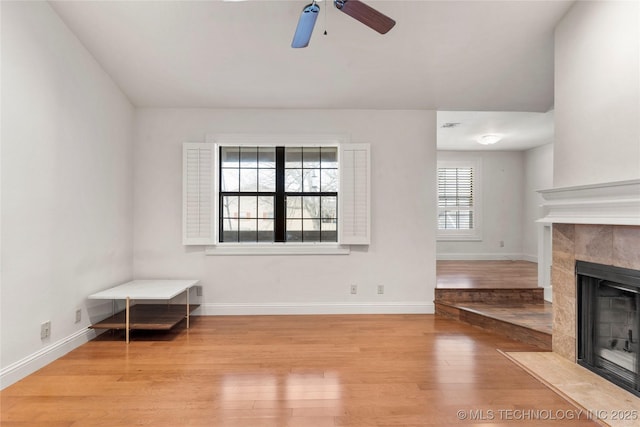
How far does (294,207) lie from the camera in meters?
4.42


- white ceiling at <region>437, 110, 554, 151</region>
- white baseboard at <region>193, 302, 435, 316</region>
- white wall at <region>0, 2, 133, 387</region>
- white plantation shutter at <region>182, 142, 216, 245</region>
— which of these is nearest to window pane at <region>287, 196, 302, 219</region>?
white plantation shutter at <region>182, 142, 216, 245</region>

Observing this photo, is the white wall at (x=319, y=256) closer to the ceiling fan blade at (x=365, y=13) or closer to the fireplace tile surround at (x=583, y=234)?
the fireplace tile surround at (x=583, y=234)

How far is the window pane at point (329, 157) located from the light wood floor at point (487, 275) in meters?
1.98

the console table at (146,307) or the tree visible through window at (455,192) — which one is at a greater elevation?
the tree visible through window at (455,192)

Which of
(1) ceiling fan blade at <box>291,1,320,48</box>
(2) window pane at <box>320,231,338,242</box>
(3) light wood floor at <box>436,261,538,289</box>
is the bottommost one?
(3) light wood floor at <box>436,261,538,289</box>

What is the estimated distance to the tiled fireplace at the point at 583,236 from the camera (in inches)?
86.1

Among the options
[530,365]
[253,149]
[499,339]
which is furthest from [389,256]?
[253,149]

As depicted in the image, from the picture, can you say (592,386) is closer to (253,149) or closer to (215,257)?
(215,257)

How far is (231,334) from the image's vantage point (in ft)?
11.4

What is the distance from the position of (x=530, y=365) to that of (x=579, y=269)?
820mm

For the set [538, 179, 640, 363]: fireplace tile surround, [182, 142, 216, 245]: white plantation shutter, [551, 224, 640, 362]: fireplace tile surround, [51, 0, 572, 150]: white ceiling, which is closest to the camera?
[538, 179, 640, 363]: fireplace tile surround

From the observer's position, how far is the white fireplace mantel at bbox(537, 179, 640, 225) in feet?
6.87

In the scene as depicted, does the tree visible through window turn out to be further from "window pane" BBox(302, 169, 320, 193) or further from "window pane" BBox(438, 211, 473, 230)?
"window pane" BBox(302, 169, 320, 193)

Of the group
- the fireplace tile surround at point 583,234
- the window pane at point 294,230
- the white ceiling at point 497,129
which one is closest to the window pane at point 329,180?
the window pane at point 294,230
